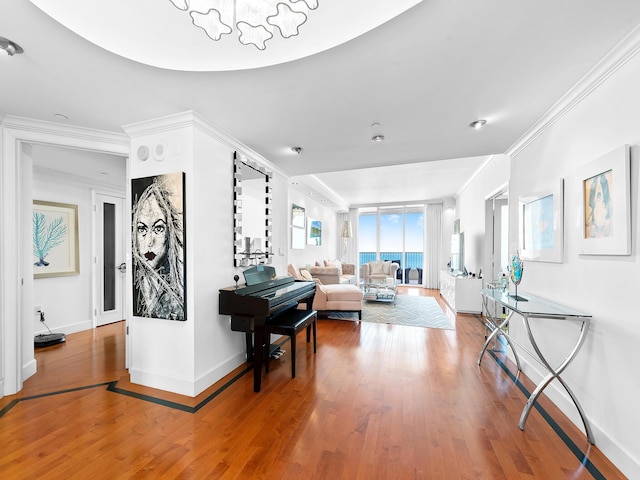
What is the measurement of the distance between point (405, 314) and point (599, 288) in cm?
354

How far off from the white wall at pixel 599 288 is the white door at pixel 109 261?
18.8 ft

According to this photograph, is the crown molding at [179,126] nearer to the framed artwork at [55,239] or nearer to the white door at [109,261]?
the framed artwork at [55,239]

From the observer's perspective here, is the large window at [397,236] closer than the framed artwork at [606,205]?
No

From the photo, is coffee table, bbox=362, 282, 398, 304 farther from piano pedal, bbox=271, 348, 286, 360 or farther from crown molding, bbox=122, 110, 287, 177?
crown molding, bbox=122, 110, 287, 177

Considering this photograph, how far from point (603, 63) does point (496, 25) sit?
923mm

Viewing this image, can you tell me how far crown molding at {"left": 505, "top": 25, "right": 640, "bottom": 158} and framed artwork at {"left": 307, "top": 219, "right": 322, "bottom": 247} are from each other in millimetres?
5048

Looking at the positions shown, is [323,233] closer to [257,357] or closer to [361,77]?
[257,357]

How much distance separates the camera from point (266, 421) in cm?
203

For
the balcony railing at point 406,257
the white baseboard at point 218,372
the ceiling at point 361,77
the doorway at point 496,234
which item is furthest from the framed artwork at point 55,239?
the balcony railing at point 406,257

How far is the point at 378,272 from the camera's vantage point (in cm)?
737

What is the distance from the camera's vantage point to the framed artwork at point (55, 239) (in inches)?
150

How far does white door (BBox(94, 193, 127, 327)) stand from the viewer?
4473 mm

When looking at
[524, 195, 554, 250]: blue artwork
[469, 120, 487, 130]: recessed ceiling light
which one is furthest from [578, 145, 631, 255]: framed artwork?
[469, 120, 487, 130]: recessed ceiling light

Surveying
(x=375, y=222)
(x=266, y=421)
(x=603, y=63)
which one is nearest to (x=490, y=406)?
(x=266, y=421)
